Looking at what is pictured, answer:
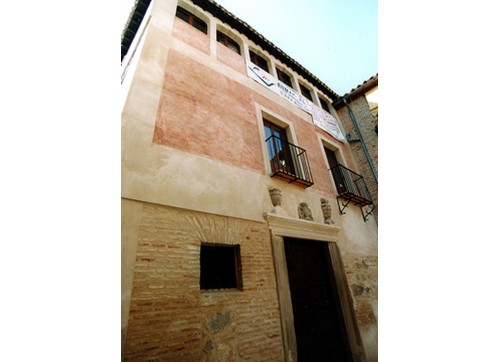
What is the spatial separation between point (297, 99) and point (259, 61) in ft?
6.28

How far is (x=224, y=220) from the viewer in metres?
3.84

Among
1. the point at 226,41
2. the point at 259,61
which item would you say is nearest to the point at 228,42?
the point at 226,41

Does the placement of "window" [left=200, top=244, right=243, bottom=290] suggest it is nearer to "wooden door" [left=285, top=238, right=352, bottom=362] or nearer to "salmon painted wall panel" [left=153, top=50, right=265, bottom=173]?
"wooden door" [left=285, top=238, right=352, bottom=362]

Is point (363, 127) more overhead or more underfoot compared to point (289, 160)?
more overhead

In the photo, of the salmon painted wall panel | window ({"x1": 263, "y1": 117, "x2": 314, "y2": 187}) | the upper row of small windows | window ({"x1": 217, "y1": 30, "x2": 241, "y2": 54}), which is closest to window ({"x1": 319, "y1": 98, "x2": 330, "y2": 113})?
the upper row of small windows

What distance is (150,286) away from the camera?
2.76 m

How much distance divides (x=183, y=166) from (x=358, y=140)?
8204mm

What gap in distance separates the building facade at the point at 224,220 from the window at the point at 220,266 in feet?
0.07

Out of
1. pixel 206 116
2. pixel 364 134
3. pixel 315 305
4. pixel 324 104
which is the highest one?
pixel 324 104

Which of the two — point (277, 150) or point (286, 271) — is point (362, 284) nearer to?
point (286, 271)

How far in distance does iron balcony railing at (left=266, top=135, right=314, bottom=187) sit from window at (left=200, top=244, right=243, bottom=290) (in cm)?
235

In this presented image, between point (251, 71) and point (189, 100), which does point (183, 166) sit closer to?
point (189, 100)

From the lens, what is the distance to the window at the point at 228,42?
7.14 meters

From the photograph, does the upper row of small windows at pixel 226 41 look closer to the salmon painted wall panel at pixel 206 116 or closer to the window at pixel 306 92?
the window at pixel 306 92
